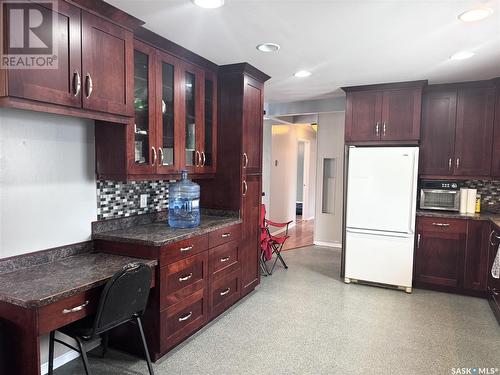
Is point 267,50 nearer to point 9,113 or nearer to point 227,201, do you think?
point 227,201

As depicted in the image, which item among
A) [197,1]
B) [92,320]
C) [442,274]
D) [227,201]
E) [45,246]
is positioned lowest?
[442,274]

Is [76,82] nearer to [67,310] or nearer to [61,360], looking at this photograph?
[67,310]

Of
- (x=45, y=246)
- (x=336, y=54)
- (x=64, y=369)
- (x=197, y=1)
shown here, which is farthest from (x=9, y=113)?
(x=336, y=54)

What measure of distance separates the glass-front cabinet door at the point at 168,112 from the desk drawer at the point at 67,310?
1133 mm

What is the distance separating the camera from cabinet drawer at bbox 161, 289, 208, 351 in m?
2.42

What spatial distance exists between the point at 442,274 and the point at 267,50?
123 inches

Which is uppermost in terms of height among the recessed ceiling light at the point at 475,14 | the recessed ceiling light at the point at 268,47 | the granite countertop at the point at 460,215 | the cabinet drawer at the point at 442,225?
the recessed ceiling light at the point at 268,47

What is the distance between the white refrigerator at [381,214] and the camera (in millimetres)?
3727

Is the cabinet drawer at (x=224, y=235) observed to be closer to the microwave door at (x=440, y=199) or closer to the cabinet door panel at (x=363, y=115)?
the cabinet door panel at (x=363, y=115)

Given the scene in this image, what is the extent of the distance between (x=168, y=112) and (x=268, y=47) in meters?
1.00

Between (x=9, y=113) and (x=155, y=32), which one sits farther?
(x=155, y=32)

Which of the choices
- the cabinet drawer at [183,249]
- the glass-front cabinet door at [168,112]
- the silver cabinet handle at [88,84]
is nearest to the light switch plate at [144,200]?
the glass-front cabinet door at [168,112]

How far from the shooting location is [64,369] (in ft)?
7.54

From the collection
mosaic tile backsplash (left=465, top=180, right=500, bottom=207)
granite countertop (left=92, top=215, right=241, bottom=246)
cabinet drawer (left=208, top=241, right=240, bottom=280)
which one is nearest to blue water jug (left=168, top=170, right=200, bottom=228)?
granite countertop (left=92, top=215, right=241, bottom=246)
